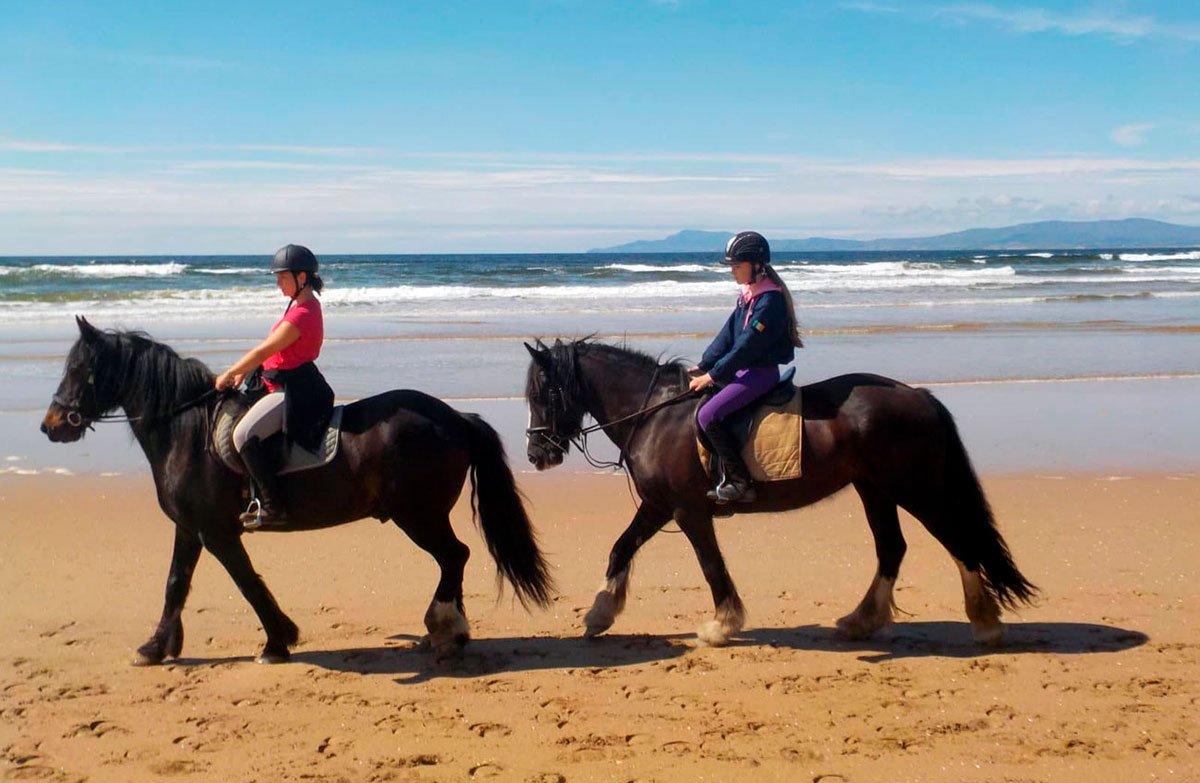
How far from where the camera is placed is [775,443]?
16.5ft

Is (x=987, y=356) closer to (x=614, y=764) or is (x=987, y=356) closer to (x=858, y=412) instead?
(x=858, y=412)

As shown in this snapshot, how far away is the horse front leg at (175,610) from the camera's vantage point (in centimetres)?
496

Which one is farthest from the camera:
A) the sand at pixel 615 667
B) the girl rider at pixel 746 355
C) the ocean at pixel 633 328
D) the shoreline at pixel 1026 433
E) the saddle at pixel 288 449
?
A: the ocean at pixel 633 328

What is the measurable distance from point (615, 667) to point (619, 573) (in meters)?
0.61

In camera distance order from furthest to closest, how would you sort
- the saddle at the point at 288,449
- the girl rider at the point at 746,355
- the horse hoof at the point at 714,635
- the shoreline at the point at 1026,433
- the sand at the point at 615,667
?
1. the shoreline at the point at 1026,433
2. the horse hoof at the point at 714,635
3. the girl rider at the point at 746,355
4. the saddle at the point at 288,449
5. the sand at the point at 615,667

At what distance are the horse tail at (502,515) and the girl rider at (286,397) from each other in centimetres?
77

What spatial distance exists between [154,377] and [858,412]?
339 centimetres

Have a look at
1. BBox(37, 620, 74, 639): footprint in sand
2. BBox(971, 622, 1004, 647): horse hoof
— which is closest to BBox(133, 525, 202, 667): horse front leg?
BBox(37, 620, 74, 639): footprint in sand

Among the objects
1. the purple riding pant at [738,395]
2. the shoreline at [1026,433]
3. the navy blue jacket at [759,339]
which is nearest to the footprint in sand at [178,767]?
the purple riding pant at [738,395]

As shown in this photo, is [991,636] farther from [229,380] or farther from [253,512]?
[229,380]

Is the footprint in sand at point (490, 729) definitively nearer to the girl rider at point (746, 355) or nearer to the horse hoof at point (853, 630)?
the girl rider at point (746, 355)

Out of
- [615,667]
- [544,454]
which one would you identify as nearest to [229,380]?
[544,454]

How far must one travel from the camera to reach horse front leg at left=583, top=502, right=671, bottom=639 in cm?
531

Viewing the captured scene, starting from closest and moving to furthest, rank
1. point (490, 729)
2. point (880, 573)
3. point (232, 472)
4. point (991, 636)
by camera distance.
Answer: point (490, 729)
point (232, 472)
point (991, 636)
point (880, 573)
